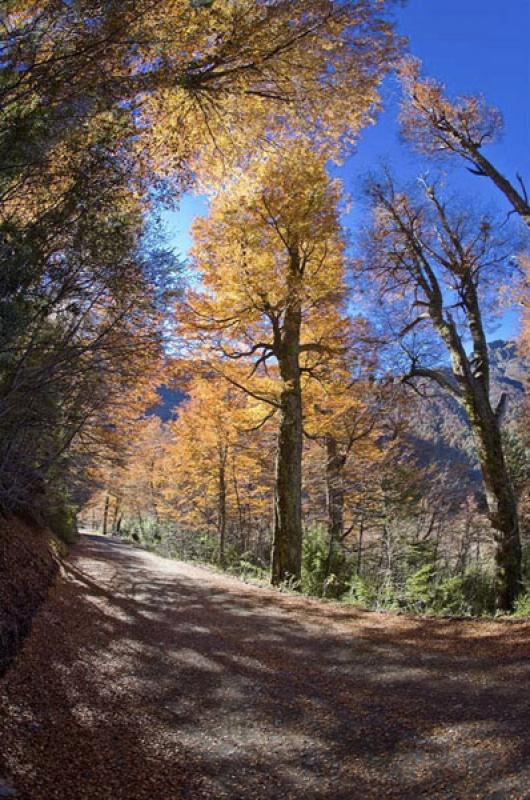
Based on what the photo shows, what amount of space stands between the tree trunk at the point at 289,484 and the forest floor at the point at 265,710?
10.4 feet

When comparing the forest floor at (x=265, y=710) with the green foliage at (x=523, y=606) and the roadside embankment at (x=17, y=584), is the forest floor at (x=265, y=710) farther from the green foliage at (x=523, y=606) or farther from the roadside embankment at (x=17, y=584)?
the green foliage at (x=523, y=606)

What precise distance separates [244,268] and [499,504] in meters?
6.72

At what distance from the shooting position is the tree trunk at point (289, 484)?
1050 centimetres

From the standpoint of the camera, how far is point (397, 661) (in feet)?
17.6

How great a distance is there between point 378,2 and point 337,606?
28.2 feet

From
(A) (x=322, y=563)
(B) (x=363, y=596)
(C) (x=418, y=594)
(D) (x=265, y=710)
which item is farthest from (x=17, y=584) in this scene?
(A) (x=322, y=563)

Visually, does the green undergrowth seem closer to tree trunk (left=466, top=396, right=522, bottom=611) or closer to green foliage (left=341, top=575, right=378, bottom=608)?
green foliage (left=341, top=575, right=378, bottom=608)

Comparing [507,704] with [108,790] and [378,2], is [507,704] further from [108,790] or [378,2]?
[378,2]

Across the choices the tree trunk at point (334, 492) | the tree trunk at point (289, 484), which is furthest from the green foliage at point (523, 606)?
the tree trunk at point (334, 492)

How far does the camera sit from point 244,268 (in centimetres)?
1046

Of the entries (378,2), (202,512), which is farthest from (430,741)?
(202,512)

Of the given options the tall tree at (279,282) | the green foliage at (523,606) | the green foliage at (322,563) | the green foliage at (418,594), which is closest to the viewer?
the green foliage at (523,606)

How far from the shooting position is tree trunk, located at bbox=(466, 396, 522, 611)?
7859 mm

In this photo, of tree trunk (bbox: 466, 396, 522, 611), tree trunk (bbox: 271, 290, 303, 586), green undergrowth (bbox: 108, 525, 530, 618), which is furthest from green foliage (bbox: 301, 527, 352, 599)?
tree trunk (bbox: 466, 396, 522, 611)
